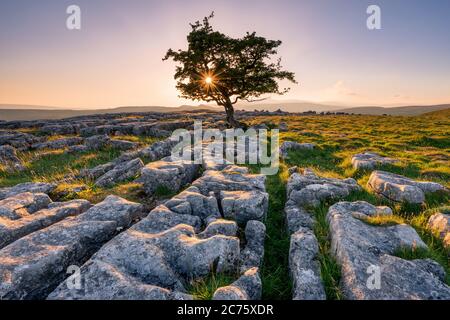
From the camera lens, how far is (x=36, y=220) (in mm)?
7328

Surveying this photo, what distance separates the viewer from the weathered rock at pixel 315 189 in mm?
9656

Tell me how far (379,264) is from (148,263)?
4818 millimetres

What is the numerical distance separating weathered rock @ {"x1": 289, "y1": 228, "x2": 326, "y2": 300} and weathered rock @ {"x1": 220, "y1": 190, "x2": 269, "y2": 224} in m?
1.43

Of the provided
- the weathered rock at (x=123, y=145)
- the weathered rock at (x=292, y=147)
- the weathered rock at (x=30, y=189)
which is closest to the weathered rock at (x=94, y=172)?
the weathered rock at (x=30, y=189)

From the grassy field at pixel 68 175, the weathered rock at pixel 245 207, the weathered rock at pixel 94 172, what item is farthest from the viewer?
the weathered rock at pixel 94 172

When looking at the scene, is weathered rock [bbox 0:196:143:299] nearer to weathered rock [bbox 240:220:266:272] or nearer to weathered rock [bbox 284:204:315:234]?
weathered rock [bbox 240:220:266:272]

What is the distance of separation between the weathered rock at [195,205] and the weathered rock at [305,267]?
259 centimetres

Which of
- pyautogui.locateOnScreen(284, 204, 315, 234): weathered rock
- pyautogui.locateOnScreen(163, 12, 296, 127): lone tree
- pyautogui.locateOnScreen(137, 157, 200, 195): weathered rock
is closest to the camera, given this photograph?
pyautogui.locateOnScreen(284, 204, 315, 234): weathered rock

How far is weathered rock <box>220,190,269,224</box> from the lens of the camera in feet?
26.9

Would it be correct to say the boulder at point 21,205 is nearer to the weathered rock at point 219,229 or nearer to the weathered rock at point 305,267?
the weathered rock at point 219,229

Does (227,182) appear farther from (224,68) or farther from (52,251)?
(224,68)

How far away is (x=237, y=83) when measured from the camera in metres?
36.8

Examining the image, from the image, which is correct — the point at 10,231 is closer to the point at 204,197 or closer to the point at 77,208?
the point at 77,208

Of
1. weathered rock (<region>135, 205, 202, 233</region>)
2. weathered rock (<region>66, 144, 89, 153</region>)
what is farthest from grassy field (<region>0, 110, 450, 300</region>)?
weathered rock (<region>135, 205, 202, 233</region>)
